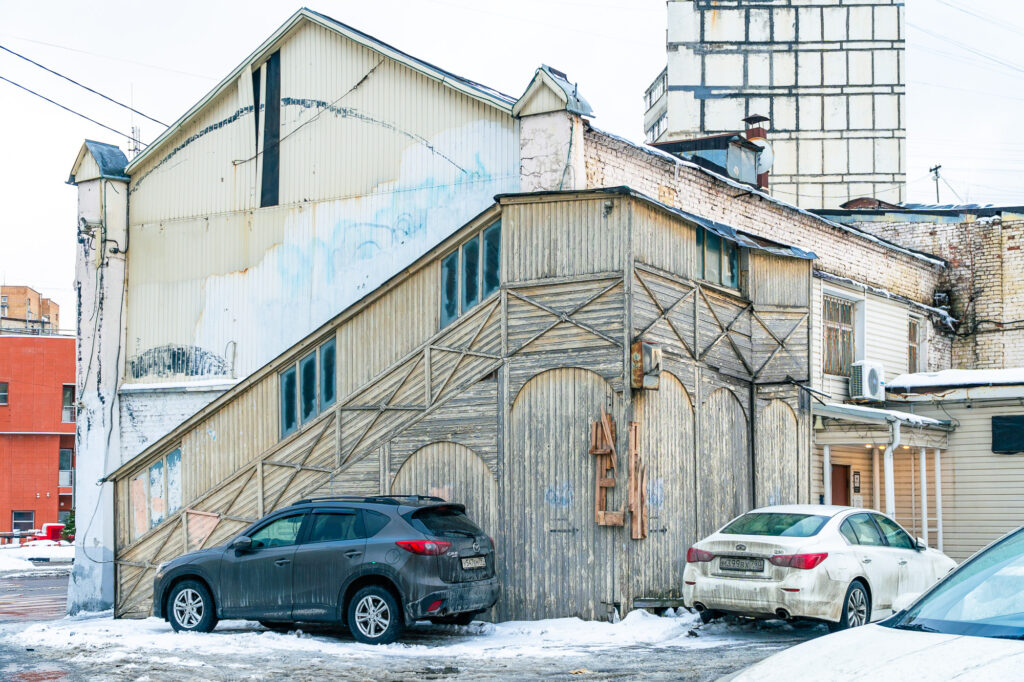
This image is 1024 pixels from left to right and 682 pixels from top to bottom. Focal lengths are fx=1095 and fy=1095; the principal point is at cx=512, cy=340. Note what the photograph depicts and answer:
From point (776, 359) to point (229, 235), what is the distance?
34.6 feet

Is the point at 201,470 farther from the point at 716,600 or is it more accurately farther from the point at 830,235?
the point at 830,235

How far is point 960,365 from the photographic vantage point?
27.2m

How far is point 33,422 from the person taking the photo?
172 feet

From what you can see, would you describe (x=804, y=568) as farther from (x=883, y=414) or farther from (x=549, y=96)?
(x=549, y=96)

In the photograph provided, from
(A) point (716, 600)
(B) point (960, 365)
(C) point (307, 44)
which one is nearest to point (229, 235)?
(C) point (307, 44)

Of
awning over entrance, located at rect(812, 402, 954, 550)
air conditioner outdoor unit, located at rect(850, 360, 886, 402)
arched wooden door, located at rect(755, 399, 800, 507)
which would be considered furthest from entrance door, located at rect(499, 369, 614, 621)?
air conditioner outdoor unit, located at rect(850, 360, 886, 402)

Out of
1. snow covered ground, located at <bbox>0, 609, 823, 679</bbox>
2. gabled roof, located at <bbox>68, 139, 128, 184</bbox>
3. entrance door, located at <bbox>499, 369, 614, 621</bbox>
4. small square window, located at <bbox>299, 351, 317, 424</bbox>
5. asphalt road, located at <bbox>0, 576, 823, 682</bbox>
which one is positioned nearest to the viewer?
asphalt road, located at <bbox>0, 576, 823, 682</bbox>

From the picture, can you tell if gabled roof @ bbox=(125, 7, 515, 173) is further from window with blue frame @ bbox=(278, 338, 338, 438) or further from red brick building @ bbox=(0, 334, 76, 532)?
red brick building @ bbox=(0, 334, 76, 532)

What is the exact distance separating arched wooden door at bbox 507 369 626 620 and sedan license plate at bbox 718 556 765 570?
1862 millimetres

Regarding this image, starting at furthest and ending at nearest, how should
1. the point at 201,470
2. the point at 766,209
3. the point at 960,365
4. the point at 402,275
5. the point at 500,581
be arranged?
the point at 960,365 < the point at 766,209 < the point at 201,470 < the point at 402,275 < the point at 500,581

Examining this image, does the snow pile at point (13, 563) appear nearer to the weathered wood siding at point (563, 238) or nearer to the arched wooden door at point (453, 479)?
the arched wooden door at point (453, 479)

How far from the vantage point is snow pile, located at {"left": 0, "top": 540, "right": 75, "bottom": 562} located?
35.5 metres

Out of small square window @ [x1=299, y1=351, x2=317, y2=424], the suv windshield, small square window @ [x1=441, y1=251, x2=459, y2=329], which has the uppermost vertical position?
small square window @ [x1=441, y1=251, x2=459, y2=329]

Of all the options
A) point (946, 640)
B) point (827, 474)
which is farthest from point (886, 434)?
point (946, 640)
